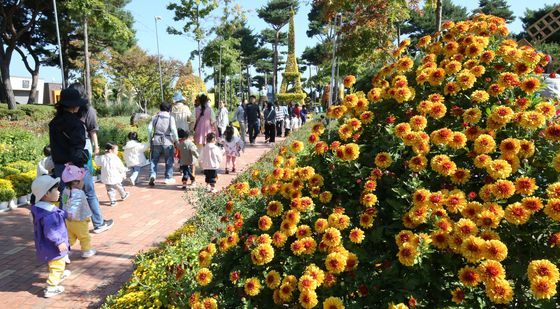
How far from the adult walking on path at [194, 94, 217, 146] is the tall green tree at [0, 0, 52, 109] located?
68.5 ft

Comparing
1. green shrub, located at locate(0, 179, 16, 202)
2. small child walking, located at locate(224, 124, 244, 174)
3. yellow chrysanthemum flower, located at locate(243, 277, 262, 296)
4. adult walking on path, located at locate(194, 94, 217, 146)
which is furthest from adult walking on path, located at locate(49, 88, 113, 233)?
small child walking, located at locate(224, 124, 244, 174)

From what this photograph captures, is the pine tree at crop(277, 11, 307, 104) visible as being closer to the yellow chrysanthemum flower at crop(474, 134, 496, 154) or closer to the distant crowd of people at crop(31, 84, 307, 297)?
the distant crowd of people at crop(31, 84, 307, 297)

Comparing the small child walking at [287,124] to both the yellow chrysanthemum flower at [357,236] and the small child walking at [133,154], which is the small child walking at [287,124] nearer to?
the small child walking at [133,154]

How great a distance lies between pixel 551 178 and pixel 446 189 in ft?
1.44

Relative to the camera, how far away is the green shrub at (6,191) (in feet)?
21.4

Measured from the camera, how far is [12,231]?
221 inches

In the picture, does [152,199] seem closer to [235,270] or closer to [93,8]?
[235,270]

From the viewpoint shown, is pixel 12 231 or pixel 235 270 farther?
pixel 12 231

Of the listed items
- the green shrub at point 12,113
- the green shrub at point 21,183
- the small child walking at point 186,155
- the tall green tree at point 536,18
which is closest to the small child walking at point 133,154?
the small child walking at point 186,155

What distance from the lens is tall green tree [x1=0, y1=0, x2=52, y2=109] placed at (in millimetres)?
24078

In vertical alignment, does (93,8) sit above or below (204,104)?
above

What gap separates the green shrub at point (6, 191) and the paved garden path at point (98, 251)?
23 centimetres

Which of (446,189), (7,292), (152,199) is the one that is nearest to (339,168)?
(446,189)

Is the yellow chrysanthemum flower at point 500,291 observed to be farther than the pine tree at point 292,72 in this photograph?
No
